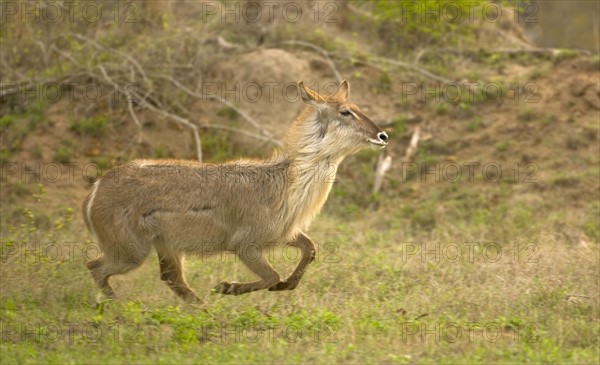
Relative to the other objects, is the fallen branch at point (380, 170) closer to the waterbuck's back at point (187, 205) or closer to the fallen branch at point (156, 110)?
the fallen branch at point (156, 110)

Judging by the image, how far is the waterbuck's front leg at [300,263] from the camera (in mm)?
8102

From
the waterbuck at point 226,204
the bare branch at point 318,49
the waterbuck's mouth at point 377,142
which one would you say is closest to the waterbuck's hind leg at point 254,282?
A: the waterbuck at point 226,204

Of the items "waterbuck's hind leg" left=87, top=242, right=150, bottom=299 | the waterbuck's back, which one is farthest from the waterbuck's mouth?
"waterbuck's hind leg" left=87, top=242, right=150, bottom=299

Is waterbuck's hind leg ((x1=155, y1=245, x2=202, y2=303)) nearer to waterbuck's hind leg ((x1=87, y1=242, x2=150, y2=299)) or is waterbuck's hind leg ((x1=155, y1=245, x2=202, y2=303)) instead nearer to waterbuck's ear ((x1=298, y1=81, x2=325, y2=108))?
waterbuck's hind leg ((x1=87, y1=242, x2=150, y2=299))

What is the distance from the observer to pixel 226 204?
817 centimetres

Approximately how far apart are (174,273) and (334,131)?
1.95 m

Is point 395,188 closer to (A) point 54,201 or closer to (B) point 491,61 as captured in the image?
(B) point 491,61

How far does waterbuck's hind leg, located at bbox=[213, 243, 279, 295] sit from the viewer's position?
793 cm

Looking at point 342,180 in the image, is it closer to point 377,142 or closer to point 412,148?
point 412,148

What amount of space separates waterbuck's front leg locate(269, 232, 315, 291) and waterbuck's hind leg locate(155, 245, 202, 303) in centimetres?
79

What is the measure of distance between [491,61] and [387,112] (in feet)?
6.66

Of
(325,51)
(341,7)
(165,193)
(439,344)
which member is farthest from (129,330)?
(341,7)

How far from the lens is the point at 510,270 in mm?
8930

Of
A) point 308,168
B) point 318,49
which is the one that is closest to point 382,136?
point 308,168
